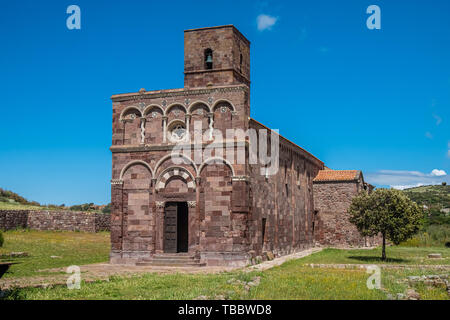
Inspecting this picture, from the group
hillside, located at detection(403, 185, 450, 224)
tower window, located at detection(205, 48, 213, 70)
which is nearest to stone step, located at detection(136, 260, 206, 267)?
tower window, located at detection(205, 48, 213, 70)

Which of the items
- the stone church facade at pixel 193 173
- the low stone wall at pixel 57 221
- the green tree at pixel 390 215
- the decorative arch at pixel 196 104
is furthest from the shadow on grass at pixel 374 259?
the low stone wall at pixel 57 221

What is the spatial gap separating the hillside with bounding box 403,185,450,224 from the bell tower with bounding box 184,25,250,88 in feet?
108

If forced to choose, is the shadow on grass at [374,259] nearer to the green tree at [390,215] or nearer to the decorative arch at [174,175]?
the green tree at [390,215]

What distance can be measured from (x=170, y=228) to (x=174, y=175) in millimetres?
2532

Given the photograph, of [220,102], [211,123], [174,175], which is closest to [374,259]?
[211,123]

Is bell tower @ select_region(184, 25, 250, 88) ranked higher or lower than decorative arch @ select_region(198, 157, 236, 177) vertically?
higher

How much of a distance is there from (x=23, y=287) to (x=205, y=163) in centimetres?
1028

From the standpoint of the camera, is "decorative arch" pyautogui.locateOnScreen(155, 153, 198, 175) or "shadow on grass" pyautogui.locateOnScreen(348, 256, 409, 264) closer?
"decorative arch" pyautogui.locateOnScreen(155, 153, 198, 175)

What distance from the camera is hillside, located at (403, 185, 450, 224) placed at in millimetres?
50669

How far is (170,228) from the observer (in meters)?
22.9

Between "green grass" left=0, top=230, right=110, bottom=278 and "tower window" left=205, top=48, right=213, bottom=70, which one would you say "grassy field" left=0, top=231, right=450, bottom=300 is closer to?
"green grass" left=0, top=230, right=110, bottom=278

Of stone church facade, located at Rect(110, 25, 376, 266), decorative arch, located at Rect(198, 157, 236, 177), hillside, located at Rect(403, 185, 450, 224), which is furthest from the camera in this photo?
hillside, located at Rect(403, 185, 450, 224)

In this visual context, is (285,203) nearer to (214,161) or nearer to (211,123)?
(214,161)

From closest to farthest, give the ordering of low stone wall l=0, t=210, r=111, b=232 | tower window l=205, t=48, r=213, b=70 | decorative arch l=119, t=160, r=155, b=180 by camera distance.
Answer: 1. decorative arch l=119, t=160, r=155, b=180
2. tower window l=205, t=48, r=213, b=70
3. low stone wall l=0, t=210, r=111, b=232
